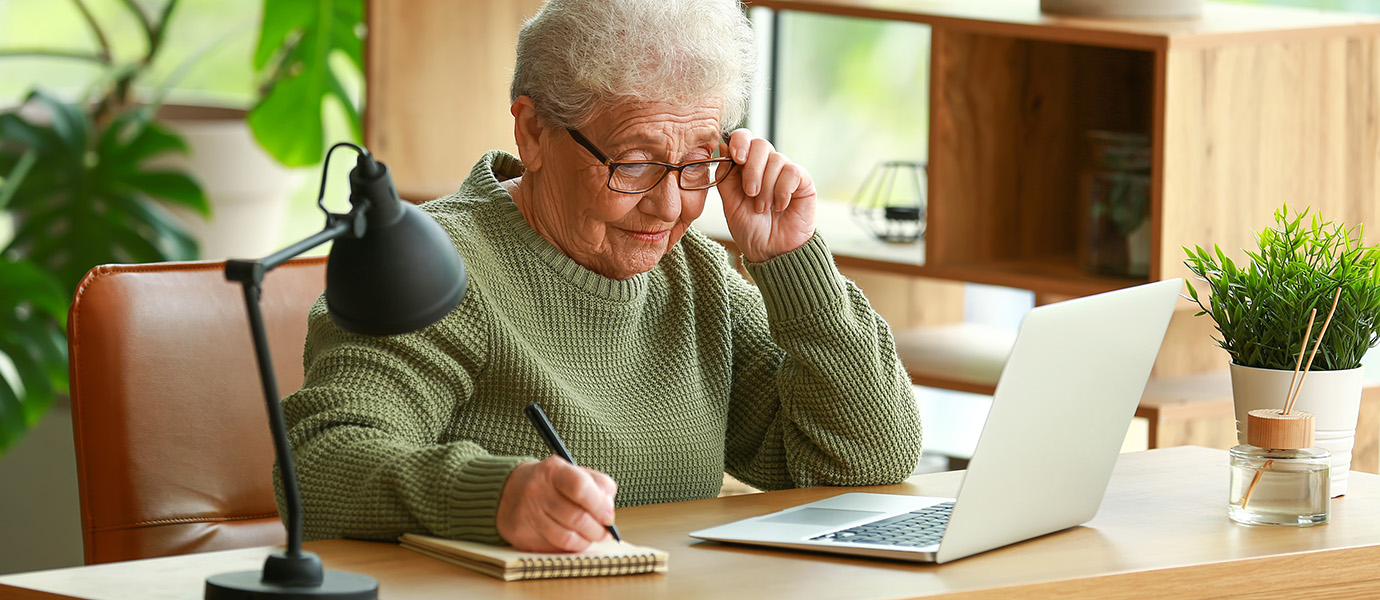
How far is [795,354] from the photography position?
1.83 meters

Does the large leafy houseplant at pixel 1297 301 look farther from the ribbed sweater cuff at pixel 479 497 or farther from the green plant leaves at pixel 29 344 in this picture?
the green plant leaves at pixel 29 344

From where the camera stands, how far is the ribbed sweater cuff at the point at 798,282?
181cm

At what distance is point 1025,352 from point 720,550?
30 cm

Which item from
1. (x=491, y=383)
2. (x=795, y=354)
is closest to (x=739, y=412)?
A: (x=795, y=354)

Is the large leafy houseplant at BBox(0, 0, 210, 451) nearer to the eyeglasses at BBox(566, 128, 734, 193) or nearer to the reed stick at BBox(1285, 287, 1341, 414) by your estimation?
the eyeglasses at BBox(566, 128, 734, 193)

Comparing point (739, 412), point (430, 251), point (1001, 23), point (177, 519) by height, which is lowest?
point (177, 519)

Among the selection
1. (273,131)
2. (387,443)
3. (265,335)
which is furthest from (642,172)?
(273,131)

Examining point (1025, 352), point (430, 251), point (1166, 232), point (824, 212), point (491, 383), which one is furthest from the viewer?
point (824, 212)

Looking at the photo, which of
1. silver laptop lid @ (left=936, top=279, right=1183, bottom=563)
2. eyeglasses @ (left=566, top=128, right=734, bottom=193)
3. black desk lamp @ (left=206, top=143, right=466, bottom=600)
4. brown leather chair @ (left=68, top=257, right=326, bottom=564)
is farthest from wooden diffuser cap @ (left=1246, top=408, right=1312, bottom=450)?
brown leather chair @ (left=68, top=257, right=326, bottom=564)

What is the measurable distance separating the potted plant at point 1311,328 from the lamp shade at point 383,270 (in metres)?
0.79

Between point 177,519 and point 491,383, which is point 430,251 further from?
point 177,519

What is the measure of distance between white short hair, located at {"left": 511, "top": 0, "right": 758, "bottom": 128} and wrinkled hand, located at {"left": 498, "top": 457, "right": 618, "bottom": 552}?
468mm

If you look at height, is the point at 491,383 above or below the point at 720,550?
above

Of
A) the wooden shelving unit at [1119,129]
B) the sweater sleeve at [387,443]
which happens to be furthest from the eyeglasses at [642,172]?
the wooden shelving unit at [1119,129]
